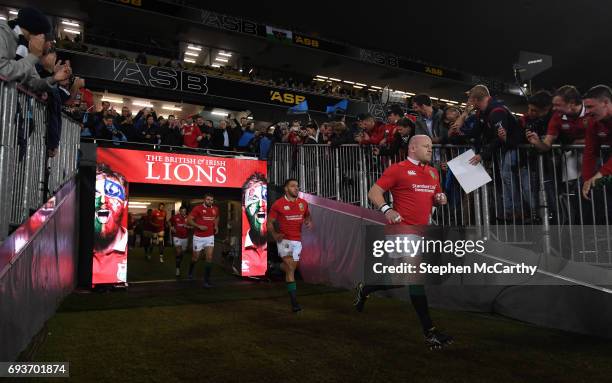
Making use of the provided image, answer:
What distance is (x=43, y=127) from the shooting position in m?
5.58

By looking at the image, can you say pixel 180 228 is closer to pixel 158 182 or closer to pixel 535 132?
pixel 158 182

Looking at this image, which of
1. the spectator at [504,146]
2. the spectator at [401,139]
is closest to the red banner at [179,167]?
the spectator at [401,139]

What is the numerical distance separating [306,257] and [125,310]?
18.3 feet

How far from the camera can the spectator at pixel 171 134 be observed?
13203 millimetres

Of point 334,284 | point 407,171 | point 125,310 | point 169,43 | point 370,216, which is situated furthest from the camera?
point 169,43

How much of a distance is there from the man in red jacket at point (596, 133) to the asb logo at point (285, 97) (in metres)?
20.8

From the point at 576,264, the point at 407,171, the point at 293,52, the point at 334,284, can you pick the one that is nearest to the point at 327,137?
the point at 334,284

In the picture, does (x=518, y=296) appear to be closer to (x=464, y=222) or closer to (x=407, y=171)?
(x=464, y=222)

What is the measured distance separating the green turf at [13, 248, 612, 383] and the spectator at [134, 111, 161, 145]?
20.6ft

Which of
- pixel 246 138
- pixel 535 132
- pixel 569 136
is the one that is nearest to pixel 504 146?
pixel 535 132

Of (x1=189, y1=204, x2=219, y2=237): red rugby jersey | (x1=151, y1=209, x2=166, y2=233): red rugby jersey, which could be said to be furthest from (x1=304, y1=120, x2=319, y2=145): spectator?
(x1=151, y1=209, x2=166, y2=233): red rugby jersey

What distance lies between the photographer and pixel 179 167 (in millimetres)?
12266

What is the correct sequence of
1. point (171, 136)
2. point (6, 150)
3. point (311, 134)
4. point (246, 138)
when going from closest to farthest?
1. point (6, 150)
2. point (311, 134)
3. point (171, 136)
4. point (246, 138)

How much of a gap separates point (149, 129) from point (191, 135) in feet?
4.19
